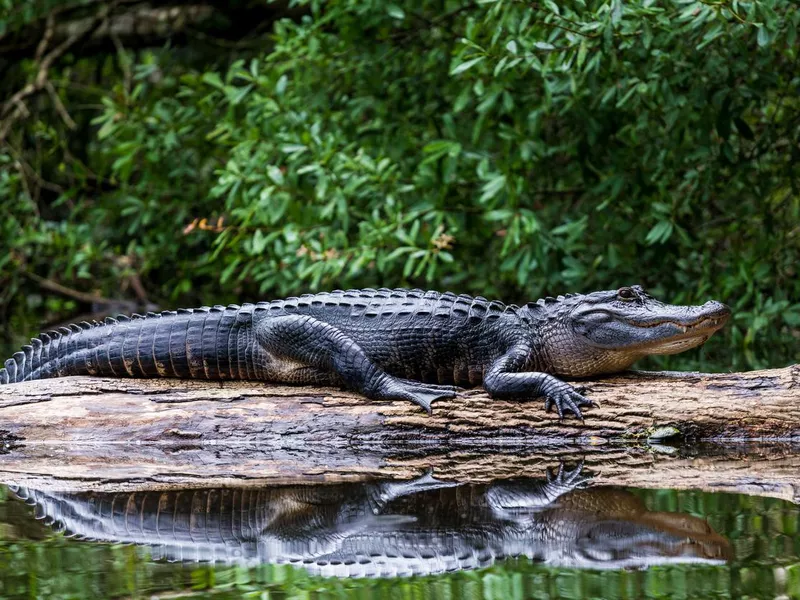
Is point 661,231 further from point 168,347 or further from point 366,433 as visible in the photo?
point 168,347

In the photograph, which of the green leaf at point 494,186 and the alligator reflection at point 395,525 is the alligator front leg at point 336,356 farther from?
the green leaf at point 494,186

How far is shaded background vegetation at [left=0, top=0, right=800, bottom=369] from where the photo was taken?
25.6 feet

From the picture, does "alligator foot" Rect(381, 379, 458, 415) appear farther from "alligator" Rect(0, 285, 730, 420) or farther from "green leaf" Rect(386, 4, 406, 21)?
"green leaf" Rect(386, 4, 406, 21)

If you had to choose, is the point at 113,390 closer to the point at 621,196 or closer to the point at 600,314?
the point at 600,314

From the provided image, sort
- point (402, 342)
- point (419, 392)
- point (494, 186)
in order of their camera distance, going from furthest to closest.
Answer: point (494, 186) → point (402, 342) → point (419, 392)

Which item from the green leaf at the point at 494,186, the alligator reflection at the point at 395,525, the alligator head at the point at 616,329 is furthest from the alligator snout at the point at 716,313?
the green leaf at the point at 494,186

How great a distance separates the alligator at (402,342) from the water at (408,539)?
1.13 meters

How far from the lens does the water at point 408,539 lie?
296cm

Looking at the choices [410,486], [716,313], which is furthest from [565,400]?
[410,486]

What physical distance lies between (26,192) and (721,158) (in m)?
7.92

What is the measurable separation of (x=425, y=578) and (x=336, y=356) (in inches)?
91.3

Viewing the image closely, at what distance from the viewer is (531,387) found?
502 centimetres

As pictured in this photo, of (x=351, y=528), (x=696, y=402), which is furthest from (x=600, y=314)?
(x=351, y=528)

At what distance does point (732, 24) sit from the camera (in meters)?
7.21
